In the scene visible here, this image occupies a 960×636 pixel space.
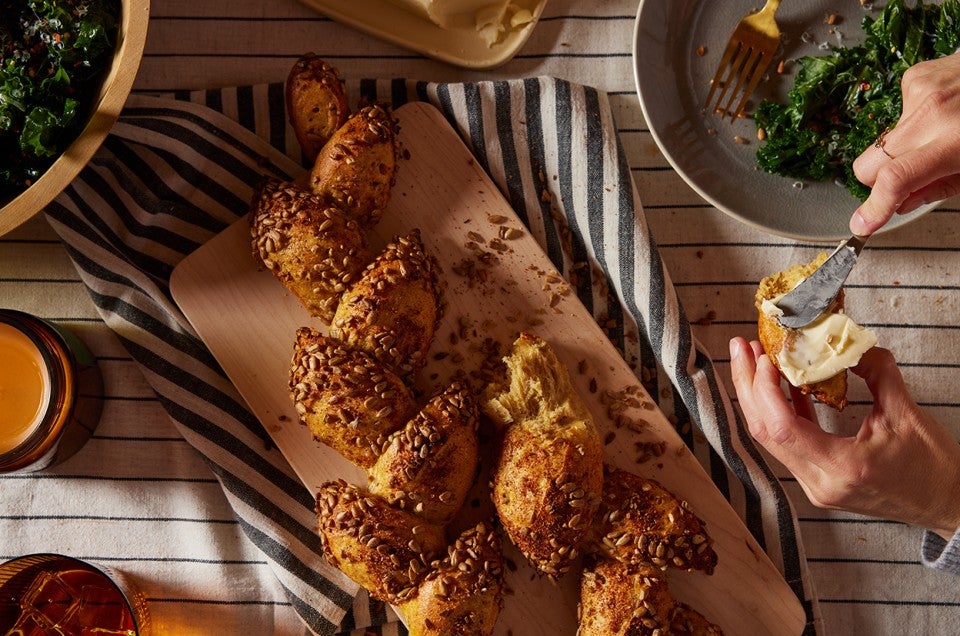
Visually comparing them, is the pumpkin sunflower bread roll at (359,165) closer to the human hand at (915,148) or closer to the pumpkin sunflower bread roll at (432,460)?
the pumpkin sunflower bread roll at (432,460)

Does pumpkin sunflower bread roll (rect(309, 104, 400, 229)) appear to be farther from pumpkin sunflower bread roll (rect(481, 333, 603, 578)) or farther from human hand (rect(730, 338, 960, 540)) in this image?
human hand (rect(730, 338, 960, 540))

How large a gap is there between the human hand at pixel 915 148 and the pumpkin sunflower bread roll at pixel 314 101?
1541 mm

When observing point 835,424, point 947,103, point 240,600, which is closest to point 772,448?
point 835,424

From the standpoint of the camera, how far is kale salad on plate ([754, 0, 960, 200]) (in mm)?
2631

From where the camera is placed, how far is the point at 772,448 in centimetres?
252

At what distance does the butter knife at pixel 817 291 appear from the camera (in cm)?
232

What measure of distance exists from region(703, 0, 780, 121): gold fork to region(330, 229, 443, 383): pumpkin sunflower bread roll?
1.13 meters

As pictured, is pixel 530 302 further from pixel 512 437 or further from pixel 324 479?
pixel 324 479

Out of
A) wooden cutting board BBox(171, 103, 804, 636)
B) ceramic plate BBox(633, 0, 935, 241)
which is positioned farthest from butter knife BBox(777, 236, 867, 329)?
wooden cutting board BBox(171, 103, 804, 636)

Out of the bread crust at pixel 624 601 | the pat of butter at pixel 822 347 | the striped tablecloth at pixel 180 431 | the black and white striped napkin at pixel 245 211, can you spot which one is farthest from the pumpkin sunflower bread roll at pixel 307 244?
the pat of butter at pixel 822 347

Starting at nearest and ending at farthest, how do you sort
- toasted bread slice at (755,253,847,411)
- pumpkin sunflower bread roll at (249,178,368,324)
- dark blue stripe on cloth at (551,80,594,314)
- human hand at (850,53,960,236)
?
human hand at (850,53,960,236)
toasted bread slice at (755,253,847,411)
pumpkin sunflower bread roll at (249,178,368,324)
dark blue stripe on cloth at (551,80,594,314)

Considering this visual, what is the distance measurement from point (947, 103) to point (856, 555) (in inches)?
56.8

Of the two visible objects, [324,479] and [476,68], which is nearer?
[324,479]

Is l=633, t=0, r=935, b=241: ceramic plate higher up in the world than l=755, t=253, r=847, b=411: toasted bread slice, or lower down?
higher up
